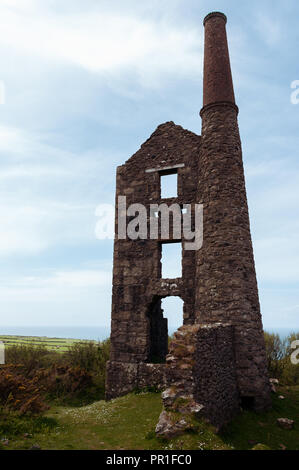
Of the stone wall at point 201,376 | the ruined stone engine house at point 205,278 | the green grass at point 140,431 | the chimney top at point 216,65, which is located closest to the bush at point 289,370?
the green grass at point 140,431

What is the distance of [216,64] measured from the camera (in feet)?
49.9

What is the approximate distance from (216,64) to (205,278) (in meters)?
9.62

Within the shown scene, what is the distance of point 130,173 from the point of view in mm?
16531

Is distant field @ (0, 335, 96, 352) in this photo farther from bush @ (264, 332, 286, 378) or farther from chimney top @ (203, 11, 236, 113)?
chimney top @ (203, 11, 236, 113)

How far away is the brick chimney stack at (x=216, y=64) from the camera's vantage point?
47.9 feet

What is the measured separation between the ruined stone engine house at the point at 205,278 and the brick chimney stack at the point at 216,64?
0.15 feet

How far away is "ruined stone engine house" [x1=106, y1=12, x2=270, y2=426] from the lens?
10062mm

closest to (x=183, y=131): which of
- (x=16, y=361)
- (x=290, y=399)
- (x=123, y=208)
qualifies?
(x=123, y=208)

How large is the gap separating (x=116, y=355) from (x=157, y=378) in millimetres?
2223

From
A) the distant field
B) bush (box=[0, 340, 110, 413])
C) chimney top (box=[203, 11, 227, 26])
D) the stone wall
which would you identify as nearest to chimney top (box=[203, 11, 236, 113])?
chimney top (box=[203, 11, 227, 26])

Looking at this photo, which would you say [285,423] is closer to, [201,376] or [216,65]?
[201,376]

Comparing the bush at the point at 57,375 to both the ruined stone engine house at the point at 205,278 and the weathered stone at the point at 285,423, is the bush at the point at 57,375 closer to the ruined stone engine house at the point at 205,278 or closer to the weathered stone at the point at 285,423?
the ruined stone engine house at the point at 205,278
